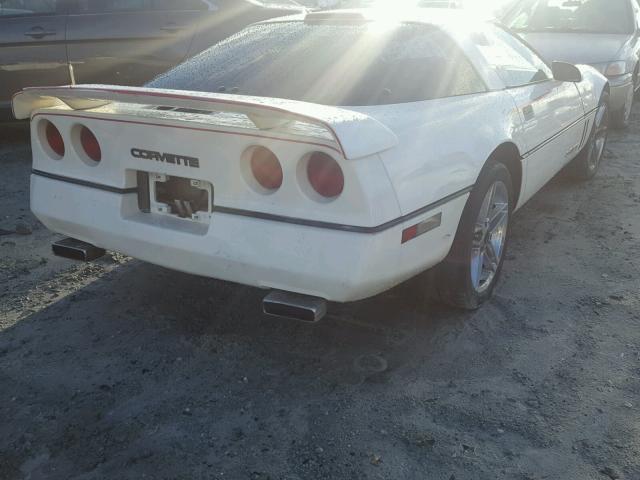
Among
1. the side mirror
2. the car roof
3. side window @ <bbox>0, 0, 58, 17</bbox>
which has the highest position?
the car roof

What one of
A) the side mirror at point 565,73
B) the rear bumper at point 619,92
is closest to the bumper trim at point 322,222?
the side mirror at point 565,73

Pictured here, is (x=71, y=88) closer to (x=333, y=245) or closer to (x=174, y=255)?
(x=174, y=255)

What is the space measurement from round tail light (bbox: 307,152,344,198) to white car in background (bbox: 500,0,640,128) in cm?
510

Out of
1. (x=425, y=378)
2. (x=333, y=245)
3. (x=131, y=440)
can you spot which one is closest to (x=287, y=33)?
(x=333, y=245)

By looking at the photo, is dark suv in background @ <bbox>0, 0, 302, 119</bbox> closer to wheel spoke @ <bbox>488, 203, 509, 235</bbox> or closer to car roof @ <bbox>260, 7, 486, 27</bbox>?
car roof @ <bbox>260, 7, 486, 27</bbox>

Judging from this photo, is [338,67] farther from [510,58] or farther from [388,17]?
[510,58]

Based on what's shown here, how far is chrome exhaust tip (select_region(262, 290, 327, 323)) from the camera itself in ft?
8.09

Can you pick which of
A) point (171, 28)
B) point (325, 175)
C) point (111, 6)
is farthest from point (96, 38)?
point (325, 175)

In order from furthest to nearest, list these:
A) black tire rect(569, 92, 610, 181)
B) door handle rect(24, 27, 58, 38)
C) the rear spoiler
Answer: door handle rect(24, 27, 58, 38) → black tire rect(569, 92, 610, 181) → the rear spoiler

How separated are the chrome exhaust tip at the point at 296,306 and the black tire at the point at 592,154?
12.1 feet

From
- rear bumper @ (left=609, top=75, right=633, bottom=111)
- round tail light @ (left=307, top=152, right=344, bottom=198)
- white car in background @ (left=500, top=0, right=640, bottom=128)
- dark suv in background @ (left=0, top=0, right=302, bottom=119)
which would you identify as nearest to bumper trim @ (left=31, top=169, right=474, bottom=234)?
round tail light @ (left=307, top=152, right=344, bottom=198)

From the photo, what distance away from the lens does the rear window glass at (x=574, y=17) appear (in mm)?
7355

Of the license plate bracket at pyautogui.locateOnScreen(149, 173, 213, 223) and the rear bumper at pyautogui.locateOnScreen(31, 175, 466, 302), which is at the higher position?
the license plate bracket at pyautogui.locateOnScreen(149, 173, 213, 223)

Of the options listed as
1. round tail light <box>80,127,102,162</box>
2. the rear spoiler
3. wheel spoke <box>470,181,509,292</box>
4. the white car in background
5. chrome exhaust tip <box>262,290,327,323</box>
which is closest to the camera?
the rear spoiler
